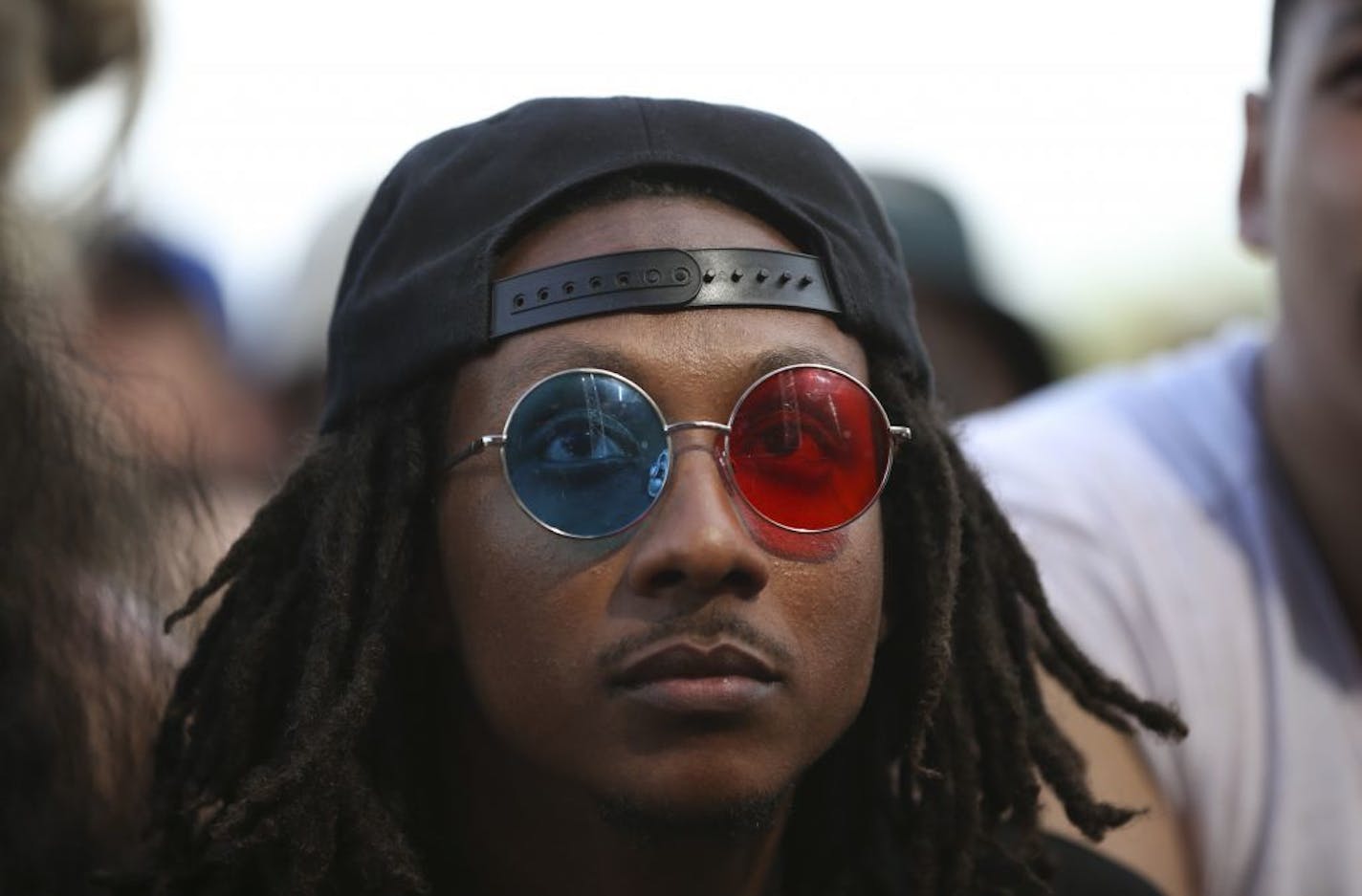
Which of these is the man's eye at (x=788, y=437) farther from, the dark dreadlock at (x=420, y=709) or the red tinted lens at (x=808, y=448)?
the dark dreadlock at (x=420, y=709)

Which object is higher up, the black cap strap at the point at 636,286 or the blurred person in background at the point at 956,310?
the black cap strap at the point at 636,286

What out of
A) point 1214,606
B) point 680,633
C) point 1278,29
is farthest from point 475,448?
point 1278,29

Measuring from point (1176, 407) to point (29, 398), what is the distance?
89.5 inches

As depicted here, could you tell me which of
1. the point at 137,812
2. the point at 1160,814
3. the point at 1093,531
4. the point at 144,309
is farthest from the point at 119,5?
the point at 1160,814

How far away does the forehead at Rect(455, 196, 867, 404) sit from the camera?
2367mm

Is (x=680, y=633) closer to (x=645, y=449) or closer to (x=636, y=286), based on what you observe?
(x=645, y=449)

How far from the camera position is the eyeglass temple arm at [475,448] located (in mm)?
2379

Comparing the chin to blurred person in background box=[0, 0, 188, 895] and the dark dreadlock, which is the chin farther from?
blurred person in background box=[0, 0, 188, 895]

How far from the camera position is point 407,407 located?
2516 mm

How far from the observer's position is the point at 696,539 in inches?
89.2

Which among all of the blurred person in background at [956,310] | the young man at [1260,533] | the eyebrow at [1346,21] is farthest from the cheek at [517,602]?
the blurred person in background at [956,310]

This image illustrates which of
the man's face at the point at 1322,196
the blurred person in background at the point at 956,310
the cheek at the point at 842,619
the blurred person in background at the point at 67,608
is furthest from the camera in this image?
the blurred person in background at the point at 956,310

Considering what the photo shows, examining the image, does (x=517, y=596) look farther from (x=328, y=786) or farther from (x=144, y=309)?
(x=144, y=309)

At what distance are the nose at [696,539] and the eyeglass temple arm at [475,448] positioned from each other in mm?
218
